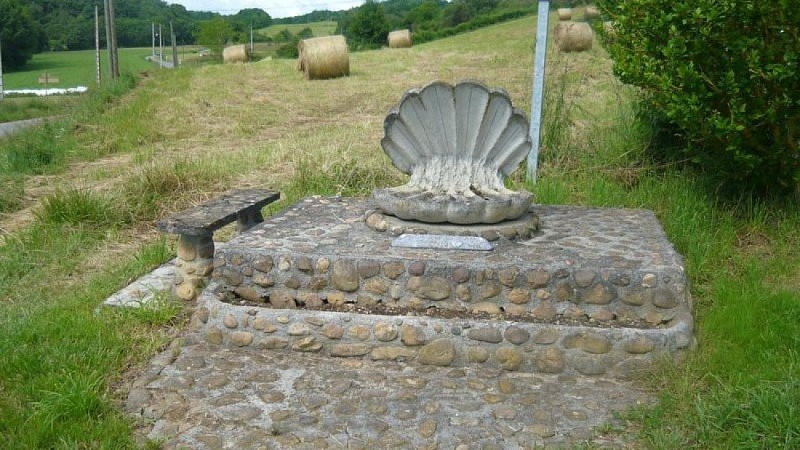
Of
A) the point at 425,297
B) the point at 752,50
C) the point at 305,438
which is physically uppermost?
the point at 752,50

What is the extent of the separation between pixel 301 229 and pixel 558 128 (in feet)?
12.5

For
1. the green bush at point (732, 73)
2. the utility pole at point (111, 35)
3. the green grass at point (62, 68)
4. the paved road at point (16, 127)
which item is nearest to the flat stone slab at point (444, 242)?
the green bush at point (732, 73)

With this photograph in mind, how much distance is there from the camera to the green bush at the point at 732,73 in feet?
18.4

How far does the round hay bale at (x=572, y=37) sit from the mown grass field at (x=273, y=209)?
327 cm

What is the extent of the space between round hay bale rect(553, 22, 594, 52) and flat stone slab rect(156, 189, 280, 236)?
13.0 m

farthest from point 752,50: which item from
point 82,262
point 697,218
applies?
point 82,262

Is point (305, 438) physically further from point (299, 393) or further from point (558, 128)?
point (558, 128)

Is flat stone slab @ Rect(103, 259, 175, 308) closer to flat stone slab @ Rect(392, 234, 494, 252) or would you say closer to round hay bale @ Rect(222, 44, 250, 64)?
flat stone slab @ Rect(392, 234, 494, 252)

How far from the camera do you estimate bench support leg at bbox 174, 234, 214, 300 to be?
5.67 metres

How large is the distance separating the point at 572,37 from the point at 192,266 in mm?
14518

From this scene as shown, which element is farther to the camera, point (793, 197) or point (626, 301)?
point (793, 197)

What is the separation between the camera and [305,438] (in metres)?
3.92

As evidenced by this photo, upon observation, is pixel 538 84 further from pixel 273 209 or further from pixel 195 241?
pixel 195 241

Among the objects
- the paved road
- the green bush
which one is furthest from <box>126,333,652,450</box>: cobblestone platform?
the paved road
